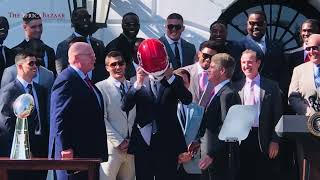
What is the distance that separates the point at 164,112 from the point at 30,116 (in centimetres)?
157

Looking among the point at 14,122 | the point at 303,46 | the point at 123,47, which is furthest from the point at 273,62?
the point at 14,122

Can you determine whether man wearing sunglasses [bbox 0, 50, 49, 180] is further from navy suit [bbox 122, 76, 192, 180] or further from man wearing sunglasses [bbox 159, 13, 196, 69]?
man wearing sunglasses [bbox 159, 13, 196, 69]

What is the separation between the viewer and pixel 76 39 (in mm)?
10273

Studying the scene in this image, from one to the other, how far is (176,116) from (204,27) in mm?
2660

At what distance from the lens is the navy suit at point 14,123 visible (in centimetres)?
945

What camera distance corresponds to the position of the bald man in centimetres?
848

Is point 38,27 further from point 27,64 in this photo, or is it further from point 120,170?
point 120,170

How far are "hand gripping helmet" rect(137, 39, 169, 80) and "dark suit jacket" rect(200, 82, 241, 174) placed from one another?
1.00 metres

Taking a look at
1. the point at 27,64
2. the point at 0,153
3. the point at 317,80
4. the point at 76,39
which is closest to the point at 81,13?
the point at 76,39

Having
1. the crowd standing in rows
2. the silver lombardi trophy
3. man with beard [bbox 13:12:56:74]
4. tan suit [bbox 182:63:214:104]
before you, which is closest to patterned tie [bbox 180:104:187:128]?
the crowd standing in rows

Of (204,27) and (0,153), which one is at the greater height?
(204,27)

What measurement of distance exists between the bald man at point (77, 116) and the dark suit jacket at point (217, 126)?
3.59ft

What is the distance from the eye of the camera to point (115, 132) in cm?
952

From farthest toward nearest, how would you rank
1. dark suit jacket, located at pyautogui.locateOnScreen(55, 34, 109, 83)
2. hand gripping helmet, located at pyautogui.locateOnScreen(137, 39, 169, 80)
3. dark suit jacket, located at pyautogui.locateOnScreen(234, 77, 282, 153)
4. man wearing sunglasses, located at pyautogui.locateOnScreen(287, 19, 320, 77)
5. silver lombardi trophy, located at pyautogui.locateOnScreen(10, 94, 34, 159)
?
dark suit jacket, located at pyautogui.locateOnScreen(55, 34, 109, 83) < man wearing sunglasses, located at pyautogui.locateOnScreen(287, 19, 320, 77) < dark suit jacket, located at pyautogui.locateOnScreen(234, 77, 282, 153) < hand gripping helmet, located at pyautogui.locateOnScreen(137, 39, 169, 80) < silver lombardi trophy, located at pyautogui.locateOnScreen(10, 94, 34, 159)
